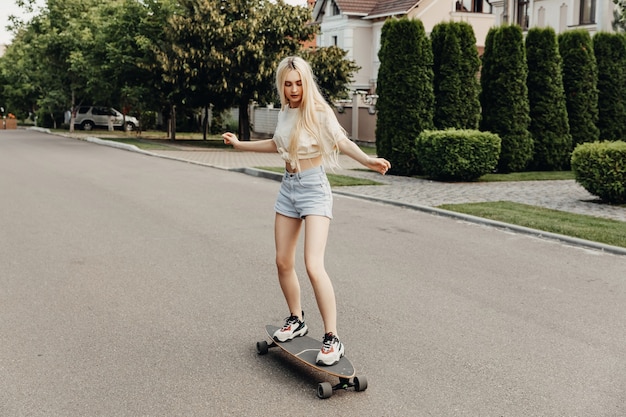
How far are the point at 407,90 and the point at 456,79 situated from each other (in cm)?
130

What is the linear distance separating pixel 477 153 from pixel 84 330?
1346 centimetres

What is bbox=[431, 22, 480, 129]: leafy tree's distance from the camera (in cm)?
2000

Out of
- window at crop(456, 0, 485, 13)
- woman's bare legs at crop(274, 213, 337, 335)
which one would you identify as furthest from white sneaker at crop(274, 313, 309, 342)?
window at crop(456, 0, 485, 13)

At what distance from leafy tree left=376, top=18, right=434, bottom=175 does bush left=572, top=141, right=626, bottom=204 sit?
5.86m

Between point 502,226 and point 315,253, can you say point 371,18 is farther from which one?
point 315,253

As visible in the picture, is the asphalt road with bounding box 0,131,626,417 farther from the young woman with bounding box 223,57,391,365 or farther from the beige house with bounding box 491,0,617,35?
the beige house with bounding box 491,0,617,35

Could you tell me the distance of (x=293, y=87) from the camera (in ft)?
15.8

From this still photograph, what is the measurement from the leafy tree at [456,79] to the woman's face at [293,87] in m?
15.6

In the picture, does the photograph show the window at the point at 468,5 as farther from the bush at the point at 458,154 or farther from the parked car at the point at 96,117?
the bush at the point at 458,154

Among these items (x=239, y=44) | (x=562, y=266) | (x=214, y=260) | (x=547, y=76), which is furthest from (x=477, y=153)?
(x=239, y=44)

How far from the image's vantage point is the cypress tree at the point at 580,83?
21.7m

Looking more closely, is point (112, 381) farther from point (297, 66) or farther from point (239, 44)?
point (239, 44)

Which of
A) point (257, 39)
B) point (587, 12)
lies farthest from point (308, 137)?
point (587, 12)

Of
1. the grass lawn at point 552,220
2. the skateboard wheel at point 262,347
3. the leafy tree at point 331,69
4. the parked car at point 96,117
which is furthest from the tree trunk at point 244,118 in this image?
the skateboard wheel at point 262,347
